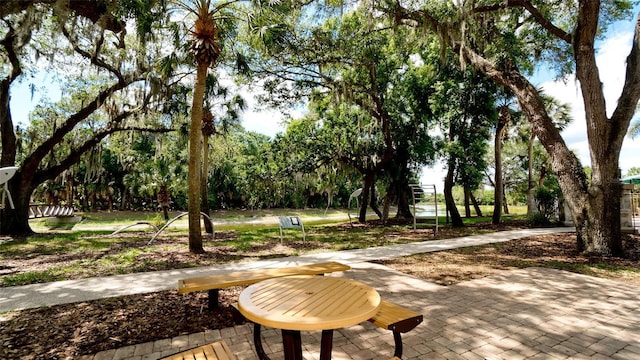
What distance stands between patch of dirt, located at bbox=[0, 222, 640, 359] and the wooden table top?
2.23 feet

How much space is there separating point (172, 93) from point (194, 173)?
5862mm

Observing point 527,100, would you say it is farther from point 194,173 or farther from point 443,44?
point 194,173

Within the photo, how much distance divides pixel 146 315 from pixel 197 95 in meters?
4.92

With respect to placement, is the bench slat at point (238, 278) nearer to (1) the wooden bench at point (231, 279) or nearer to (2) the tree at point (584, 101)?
(1) the wooden bench at point (231, 279)

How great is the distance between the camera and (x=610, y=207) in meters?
6.24

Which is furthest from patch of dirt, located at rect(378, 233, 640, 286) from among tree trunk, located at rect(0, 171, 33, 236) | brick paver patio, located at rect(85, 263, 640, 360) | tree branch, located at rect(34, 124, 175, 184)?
tree trunk, located at rect(0, 171, 33, 236)

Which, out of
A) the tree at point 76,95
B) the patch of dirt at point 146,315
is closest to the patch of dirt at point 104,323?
the patch of dirt at point 146,315

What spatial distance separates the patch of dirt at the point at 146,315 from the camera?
2859 millimetres

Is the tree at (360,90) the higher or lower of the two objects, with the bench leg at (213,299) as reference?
higher

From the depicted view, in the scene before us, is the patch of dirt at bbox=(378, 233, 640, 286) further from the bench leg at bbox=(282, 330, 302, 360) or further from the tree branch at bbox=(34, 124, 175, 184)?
the tree branch at bbox=(34, 124, 175, 184)

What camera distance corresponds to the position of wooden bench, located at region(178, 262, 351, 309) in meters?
3.10

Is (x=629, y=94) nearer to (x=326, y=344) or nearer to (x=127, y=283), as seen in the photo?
(x=326, y=344)

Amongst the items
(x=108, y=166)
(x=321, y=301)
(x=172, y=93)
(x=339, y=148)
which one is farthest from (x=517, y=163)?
(x=108, y=166)

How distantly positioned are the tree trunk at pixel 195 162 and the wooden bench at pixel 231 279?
368 cm
